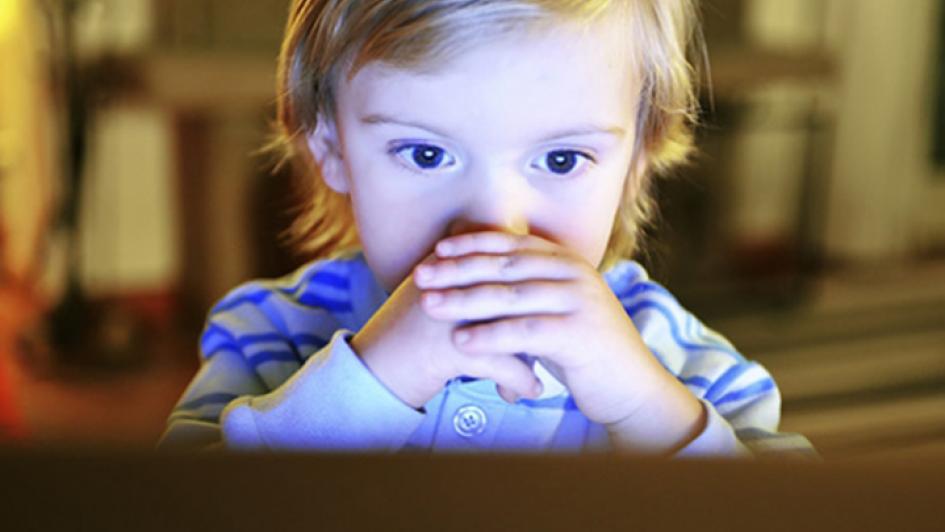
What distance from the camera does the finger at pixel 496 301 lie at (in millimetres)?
Answer: 466

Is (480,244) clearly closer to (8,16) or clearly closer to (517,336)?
(517,336)

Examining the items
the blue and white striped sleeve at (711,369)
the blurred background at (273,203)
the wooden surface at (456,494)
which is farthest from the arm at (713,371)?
the blurred background at (273,203)

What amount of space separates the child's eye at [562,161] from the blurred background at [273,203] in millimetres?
1378

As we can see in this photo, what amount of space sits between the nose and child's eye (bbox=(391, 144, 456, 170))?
0.07 feet

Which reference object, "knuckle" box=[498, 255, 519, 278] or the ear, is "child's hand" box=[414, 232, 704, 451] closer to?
"knuckle" box=[498, 255, 519, 278]

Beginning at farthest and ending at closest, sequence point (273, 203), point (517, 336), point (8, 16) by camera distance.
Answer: point (8, 16) < point (273, 203) < point (517, 336)

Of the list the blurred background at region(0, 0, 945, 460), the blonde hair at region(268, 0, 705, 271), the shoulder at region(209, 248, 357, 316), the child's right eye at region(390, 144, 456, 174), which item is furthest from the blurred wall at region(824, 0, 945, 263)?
the child's right eye at region(390, 144, 456, 174)

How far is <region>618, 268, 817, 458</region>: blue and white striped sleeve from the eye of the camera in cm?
63

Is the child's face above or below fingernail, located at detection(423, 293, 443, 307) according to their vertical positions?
above

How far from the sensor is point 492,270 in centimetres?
47

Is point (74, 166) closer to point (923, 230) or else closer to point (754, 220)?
point (754, 220)

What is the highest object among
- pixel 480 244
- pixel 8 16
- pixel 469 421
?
pixel 8 16

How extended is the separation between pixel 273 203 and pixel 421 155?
6.95 feet

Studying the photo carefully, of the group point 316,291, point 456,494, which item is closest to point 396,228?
point 316,291
